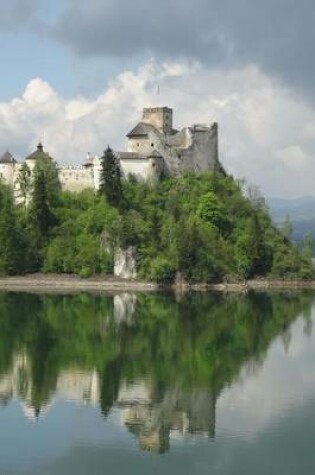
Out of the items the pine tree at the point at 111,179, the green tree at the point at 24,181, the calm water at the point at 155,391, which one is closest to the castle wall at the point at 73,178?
the green tree at the point at 24,181

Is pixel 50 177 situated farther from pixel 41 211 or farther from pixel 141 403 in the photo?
pixel 141 403

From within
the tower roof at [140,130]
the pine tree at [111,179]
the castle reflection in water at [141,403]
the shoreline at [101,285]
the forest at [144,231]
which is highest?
the tower roof at [140,130]

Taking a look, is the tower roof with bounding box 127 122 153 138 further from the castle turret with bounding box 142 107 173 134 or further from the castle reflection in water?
the castle reflection in water

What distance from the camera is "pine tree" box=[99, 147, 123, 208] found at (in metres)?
69.1

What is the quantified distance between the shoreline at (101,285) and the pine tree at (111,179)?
657 cm

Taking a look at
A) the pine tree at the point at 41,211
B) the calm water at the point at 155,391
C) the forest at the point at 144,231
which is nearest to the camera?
the calm water at the point at 155,391

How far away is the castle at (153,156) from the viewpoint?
71.9m

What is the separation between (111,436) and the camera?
78.9ft

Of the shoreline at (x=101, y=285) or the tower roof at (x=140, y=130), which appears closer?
the shoreline at (x=101, y=285)

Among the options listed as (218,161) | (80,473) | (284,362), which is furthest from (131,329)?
(218,161)

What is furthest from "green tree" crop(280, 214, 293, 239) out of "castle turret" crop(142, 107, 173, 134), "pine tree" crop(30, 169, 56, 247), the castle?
"pine tree" crop(30, 169, 56, 247)

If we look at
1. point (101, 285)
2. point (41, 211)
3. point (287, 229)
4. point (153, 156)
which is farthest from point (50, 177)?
point (287, 229)

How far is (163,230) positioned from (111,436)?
45.1 meters

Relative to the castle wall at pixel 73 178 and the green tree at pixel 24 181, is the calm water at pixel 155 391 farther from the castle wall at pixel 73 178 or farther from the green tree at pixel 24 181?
the green tree at pixel 24 181
